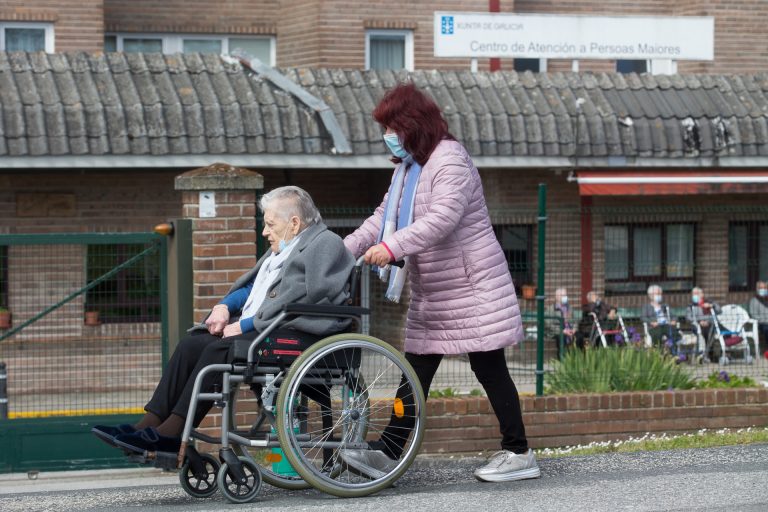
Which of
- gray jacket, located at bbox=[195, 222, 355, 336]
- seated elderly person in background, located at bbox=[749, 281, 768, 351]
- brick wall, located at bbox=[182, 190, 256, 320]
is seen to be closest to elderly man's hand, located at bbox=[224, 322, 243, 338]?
gray jacket, located at bbox=[195, 222, 355, 336]

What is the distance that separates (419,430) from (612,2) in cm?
1733

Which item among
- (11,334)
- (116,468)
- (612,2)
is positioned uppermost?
(612,2)

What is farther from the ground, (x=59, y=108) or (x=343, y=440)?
(x=59, y=108)

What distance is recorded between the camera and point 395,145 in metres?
7.00

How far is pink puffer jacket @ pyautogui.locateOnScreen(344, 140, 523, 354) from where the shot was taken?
6.92 meters

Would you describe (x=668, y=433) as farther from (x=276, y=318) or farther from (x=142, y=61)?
(x=142, y=61)

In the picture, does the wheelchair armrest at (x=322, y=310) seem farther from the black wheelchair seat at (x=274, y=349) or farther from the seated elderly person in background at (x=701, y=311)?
the seated elderly person in background at (x=701, y=311)


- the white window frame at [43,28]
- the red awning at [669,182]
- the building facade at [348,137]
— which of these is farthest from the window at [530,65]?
the white window frame at [43,28]

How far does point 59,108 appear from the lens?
1458 cm

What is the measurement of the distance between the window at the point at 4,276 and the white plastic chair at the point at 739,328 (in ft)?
17.2

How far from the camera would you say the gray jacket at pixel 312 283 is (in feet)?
22.1

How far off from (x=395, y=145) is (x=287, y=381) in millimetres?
1320

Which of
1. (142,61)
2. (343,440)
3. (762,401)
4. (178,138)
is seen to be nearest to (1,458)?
(343,440)

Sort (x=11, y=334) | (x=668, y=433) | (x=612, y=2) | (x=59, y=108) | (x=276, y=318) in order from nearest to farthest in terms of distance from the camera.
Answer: (x=276, y=318) < (x=11, y=334) < (x=668, y=433) < (x=59, y=108) < (x=612, y=2)
